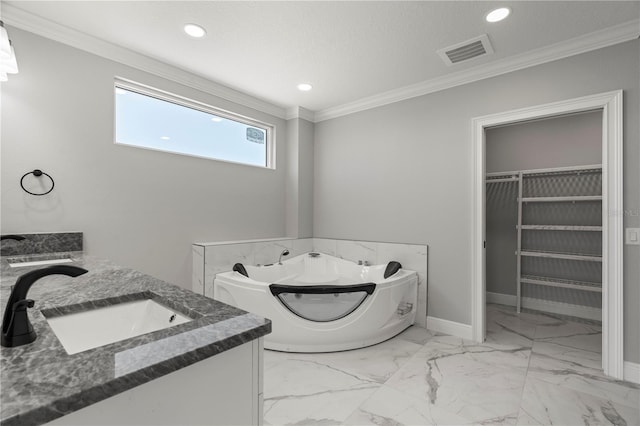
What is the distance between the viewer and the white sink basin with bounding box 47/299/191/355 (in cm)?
100

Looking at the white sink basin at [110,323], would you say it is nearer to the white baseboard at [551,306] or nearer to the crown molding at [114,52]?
the crown molding at [114,52]

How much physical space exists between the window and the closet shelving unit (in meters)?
3.06

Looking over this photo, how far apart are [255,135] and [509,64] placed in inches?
108

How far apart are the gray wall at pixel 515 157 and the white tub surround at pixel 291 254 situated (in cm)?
160

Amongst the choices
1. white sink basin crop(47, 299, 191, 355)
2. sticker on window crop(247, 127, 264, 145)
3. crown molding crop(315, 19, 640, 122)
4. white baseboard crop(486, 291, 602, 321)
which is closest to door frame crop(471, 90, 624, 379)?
crown molding crop(315, 19, 640, 122)

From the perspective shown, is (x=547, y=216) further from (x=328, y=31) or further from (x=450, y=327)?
(x=328, y=31)

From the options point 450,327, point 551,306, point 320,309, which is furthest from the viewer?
point 551,306

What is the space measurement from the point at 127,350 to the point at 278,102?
356 cm

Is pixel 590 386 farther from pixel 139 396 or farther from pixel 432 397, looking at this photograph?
pixel 139 396

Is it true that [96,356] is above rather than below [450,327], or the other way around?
above

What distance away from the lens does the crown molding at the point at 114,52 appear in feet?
7.18

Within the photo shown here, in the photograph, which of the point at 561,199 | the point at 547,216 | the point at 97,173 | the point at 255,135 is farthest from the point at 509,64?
the point at 97,173

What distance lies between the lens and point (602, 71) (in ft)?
7.82

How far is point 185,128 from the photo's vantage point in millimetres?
3217
